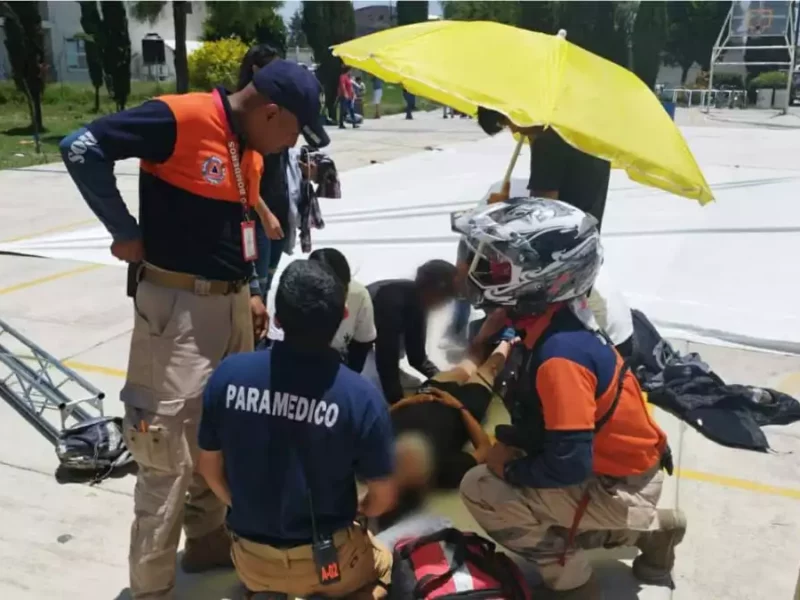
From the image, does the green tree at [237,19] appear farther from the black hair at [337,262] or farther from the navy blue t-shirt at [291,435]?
the navy blue t-shirt at [291,435]

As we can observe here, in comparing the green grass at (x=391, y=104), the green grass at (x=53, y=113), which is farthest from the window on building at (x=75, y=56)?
the green grass at (x=391, y=104)

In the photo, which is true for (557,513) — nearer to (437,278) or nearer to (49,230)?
(437,278)

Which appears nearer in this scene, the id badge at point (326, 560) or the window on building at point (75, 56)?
the id badge at point (326, 560)

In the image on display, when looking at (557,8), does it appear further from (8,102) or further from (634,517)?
→ (634,517)

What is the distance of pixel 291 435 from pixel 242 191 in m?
0.90

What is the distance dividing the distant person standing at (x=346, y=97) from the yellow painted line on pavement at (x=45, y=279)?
14709mm

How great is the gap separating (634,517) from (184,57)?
65.5ft

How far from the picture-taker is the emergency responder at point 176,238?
2.55 meters

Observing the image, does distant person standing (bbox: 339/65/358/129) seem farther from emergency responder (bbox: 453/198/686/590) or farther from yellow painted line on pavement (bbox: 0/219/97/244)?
→ emergency responder (bbox: 453/198/686/590)

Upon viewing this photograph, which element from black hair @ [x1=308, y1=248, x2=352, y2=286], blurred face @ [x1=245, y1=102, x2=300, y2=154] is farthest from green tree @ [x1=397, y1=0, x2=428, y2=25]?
blurred face @ [x1=245, y1=102, x2=300, y2=154]

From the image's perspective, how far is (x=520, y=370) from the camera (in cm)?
274

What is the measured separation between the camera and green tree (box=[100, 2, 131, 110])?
75.6 ft

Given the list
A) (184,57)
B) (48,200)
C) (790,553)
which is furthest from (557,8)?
(790,553)

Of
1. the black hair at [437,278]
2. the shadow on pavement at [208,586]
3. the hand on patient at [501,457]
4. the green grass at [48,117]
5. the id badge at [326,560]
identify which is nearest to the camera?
the id badge at [326,560]
